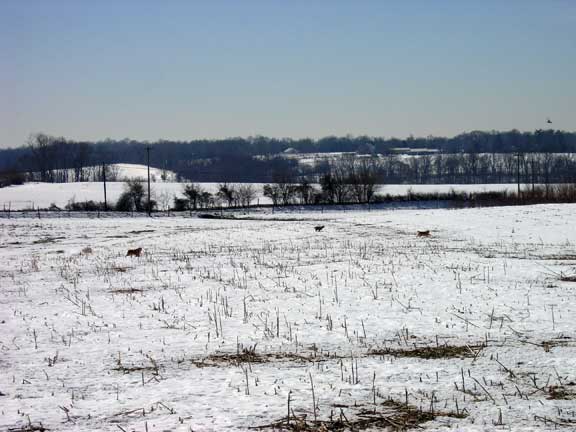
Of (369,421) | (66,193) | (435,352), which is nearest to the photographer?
(369,421)

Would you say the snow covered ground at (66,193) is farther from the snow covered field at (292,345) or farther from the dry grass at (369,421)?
the dry grass at (369,421)

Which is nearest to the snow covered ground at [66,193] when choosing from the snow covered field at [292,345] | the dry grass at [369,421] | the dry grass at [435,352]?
the snow covered field at [292,345]

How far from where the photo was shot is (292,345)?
31.1ft

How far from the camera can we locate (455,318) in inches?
439

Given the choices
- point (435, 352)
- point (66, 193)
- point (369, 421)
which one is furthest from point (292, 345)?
point (66, 193)

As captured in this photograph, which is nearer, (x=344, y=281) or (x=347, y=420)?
(x=347, y=420)

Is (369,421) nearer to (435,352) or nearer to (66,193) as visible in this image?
(435,352)

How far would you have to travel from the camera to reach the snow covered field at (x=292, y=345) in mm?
6395

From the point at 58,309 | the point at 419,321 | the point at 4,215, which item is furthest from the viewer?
the point at 4,215

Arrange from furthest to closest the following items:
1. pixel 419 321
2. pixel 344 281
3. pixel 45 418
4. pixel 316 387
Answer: pixel 344 281 < pixel 419 321 < pixel 316 387 < pixel 45 418

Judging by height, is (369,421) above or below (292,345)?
above

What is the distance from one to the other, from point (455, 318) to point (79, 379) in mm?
6712

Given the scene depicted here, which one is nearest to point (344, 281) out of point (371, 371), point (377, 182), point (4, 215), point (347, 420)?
point (371, 371)

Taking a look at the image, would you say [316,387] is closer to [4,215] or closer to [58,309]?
[58,309]
